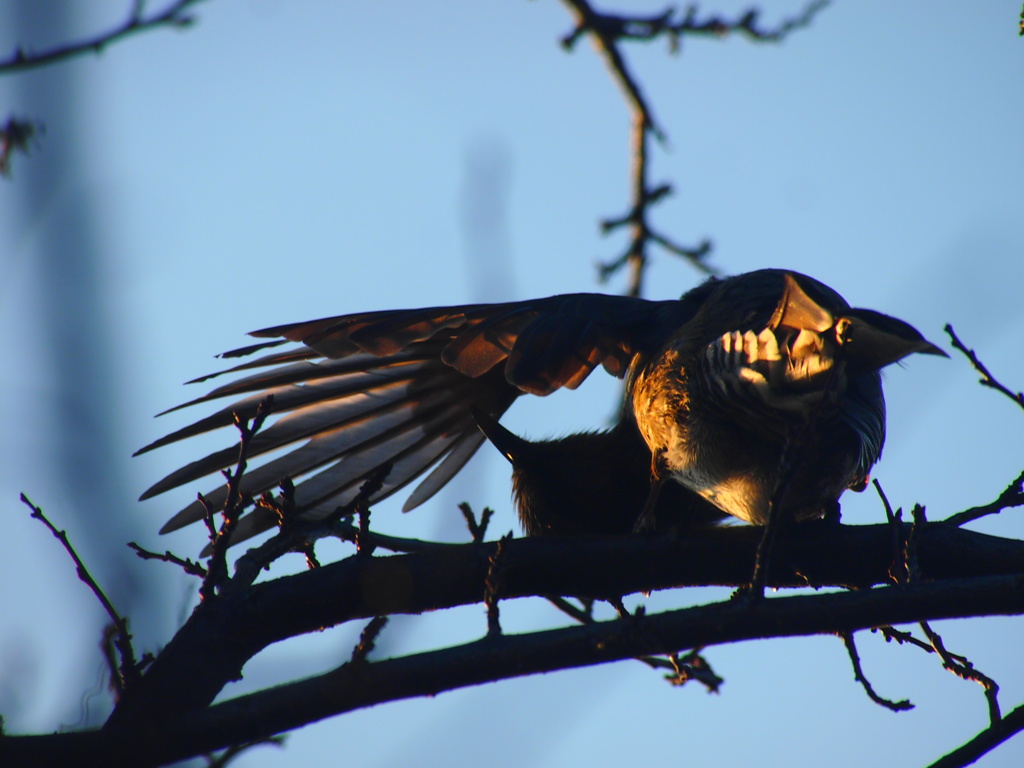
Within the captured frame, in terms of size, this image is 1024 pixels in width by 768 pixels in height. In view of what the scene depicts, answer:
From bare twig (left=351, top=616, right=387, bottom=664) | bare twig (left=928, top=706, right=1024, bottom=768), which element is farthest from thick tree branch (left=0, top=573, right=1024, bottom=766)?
bare twig (left=928, top=706, right=1024, bottom=768)

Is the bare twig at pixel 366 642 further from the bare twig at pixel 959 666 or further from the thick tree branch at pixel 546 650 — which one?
the bare twig at pixel 959 666

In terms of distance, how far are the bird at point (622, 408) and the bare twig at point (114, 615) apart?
1.99 feet

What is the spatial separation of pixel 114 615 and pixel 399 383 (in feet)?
8.53

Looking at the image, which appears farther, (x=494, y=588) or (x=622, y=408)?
(x=622, y=408)

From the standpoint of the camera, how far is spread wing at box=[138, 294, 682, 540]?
340 cm

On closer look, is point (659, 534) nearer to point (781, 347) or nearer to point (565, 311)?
point (781, 347)

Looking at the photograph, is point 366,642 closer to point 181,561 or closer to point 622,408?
point 181,561

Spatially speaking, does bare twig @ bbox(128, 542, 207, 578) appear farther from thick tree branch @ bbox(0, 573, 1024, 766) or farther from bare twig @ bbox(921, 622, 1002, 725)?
bare twig @ bbox(921, 622, 1002, 725)

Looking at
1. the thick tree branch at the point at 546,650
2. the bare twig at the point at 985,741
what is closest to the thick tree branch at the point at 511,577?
the thick tree branch at the point at 546,650

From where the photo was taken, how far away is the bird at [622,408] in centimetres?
262

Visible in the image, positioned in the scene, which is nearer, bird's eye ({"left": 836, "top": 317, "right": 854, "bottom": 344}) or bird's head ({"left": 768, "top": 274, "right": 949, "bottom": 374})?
bird's head ({"left": 768, "top": 274, "right": 949, "bottom": 374})

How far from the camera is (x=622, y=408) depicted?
13.9ft

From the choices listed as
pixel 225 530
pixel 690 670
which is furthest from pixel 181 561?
pixel 690 670

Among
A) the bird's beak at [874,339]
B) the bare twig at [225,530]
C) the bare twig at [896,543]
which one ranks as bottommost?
the bare twig at [896,543]
